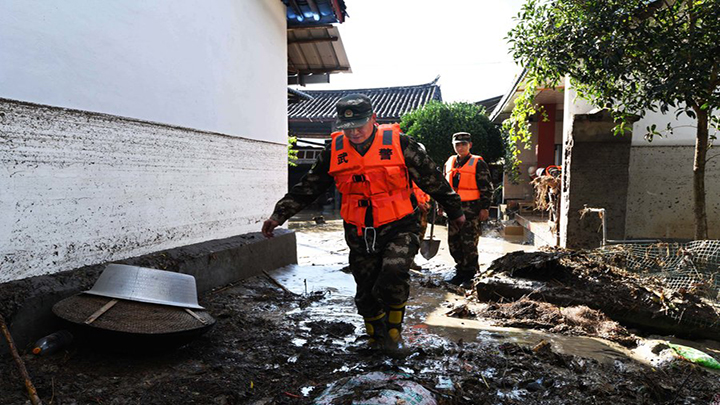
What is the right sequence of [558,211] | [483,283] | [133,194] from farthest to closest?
[558,211] → [483,283] → [133,194]

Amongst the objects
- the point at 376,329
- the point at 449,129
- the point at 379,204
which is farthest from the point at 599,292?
the point at 449,129

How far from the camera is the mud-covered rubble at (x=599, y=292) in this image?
11.9ft

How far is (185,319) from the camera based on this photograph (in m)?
2.91

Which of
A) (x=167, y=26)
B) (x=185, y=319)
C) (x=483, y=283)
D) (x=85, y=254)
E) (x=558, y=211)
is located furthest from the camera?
(x=558, y=211)

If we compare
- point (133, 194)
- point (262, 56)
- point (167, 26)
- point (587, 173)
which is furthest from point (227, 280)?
point (587, 173)

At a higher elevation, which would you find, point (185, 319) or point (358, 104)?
point (358, 104)

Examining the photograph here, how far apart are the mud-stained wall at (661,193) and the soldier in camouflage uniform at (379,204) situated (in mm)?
4412

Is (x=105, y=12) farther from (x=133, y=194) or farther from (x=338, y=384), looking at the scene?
(x=338, y=384)

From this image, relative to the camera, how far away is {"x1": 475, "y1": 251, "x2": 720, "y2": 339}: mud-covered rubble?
11.9 ft

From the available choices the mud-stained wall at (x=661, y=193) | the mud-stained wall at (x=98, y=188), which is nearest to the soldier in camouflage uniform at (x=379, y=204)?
the mud-stained wall at (x=98, y=188)

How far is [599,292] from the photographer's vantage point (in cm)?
406

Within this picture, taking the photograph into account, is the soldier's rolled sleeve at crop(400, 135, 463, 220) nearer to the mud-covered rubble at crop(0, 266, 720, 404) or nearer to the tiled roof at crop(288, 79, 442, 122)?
the mud-covered rubble at crop(0, 266, 720, 404)

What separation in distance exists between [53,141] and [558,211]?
282 inches

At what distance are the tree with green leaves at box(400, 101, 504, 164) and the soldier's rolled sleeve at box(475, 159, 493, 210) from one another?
7.42 metres
